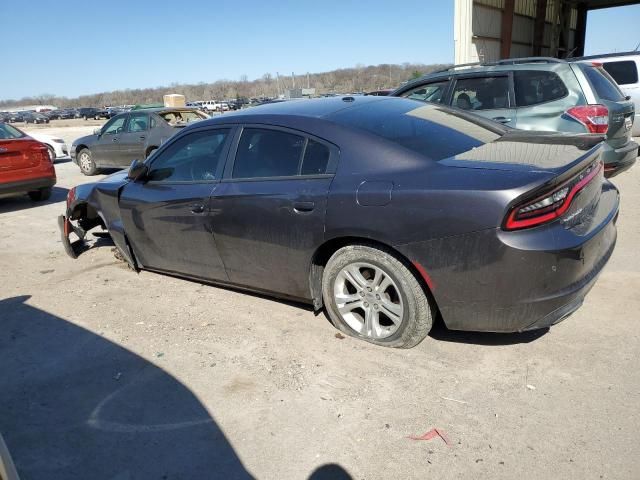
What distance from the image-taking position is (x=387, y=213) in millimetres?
3059

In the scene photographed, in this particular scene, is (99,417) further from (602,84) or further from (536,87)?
(602,84)

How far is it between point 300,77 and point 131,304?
4492 inches

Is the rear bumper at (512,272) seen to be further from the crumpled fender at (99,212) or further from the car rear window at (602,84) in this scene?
the car rear window at (602,84)

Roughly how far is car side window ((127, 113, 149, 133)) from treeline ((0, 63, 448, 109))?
204 feet

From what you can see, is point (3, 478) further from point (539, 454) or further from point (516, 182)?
point (516, 182)

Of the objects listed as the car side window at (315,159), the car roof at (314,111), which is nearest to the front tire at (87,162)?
the car roof at (314,111)

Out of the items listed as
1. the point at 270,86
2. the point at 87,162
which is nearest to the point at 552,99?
the point at 87,162

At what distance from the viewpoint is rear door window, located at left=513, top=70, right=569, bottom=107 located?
6.24m

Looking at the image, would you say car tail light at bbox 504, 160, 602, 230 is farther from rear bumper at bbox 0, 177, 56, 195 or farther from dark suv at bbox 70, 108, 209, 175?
dark suv at bbox 70, 108, 209, 175

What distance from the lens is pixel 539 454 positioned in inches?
94.5

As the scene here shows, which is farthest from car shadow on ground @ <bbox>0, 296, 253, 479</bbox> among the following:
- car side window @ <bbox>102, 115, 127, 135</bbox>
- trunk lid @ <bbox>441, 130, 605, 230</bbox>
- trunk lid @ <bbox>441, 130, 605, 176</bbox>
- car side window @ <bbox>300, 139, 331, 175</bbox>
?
car side window @ <bbox>102, 115, 127, 135</bbox>

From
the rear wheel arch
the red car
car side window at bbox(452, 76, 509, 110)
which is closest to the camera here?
the rear wheel arch

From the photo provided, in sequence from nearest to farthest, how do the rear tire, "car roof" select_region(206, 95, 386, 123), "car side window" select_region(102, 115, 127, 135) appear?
"car roof" select_region(206, 95, 386, 123)
the rear tire
"car side window" select_region(102, 115, 127, 135)

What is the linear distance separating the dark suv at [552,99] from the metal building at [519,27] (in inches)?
386
